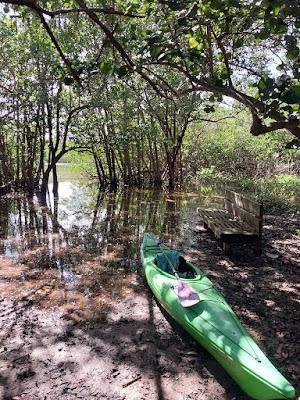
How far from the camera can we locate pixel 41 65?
14.3 metres

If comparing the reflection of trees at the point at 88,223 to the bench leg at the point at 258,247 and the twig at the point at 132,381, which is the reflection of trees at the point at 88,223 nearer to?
the bench leg at the point at 258,247

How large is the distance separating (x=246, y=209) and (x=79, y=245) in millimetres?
3441

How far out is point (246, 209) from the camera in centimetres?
726

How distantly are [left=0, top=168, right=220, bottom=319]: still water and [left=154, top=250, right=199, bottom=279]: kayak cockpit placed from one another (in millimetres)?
489

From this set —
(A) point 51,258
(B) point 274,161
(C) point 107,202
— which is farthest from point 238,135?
(A) point 51,258

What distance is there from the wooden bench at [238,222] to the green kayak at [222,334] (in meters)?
1.66

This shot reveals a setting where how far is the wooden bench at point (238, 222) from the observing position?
21.5 ft

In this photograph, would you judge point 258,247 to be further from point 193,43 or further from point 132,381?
point 132,381

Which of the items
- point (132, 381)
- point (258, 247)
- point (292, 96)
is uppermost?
point (292, 96)

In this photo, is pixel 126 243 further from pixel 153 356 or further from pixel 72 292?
pixel 153 356

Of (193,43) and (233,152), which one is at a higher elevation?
(193,43)

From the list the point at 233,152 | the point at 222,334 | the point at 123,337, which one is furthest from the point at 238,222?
the point at 233,152

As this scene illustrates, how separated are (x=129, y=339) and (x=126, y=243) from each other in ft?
13.2

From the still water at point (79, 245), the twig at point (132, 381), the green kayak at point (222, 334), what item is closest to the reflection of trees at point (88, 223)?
the still water at point (79, 245)
